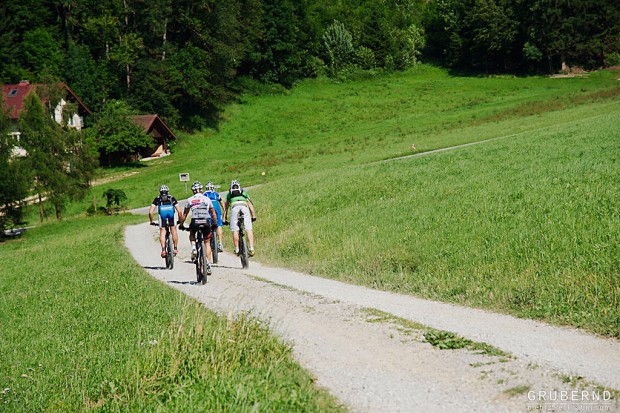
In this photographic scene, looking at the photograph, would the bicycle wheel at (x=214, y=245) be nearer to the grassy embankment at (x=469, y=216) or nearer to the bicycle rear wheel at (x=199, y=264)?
the grassy embankment at (x=469, y=216)

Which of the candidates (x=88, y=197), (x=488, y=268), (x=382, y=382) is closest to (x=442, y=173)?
(x=488, y=268)

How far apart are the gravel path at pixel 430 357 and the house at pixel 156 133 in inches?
2512

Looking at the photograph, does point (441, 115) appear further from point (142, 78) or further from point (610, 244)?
point (610, 244)

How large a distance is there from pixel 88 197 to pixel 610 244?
50.6 metres

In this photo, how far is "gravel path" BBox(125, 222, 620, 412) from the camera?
5977mm

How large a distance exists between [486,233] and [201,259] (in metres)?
6.60

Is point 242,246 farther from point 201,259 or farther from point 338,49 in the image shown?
point 338,49

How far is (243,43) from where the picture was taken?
3642 inches

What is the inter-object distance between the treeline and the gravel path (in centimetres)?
7147

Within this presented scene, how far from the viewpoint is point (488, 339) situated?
8.19 m

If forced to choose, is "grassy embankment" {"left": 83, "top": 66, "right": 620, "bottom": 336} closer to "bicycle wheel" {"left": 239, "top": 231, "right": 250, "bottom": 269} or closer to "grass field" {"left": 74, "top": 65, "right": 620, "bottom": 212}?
"grass field" {"left": 74, "top": 65, "right": 620, "bottom": 212}

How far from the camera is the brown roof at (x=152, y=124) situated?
72125 millimetres

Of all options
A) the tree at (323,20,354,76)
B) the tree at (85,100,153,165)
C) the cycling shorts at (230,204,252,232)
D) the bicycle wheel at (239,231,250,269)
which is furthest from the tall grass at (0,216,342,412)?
the tree at (323,20,354,76)

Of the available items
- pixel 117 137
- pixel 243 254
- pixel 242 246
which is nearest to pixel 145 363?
pixel 243 254
